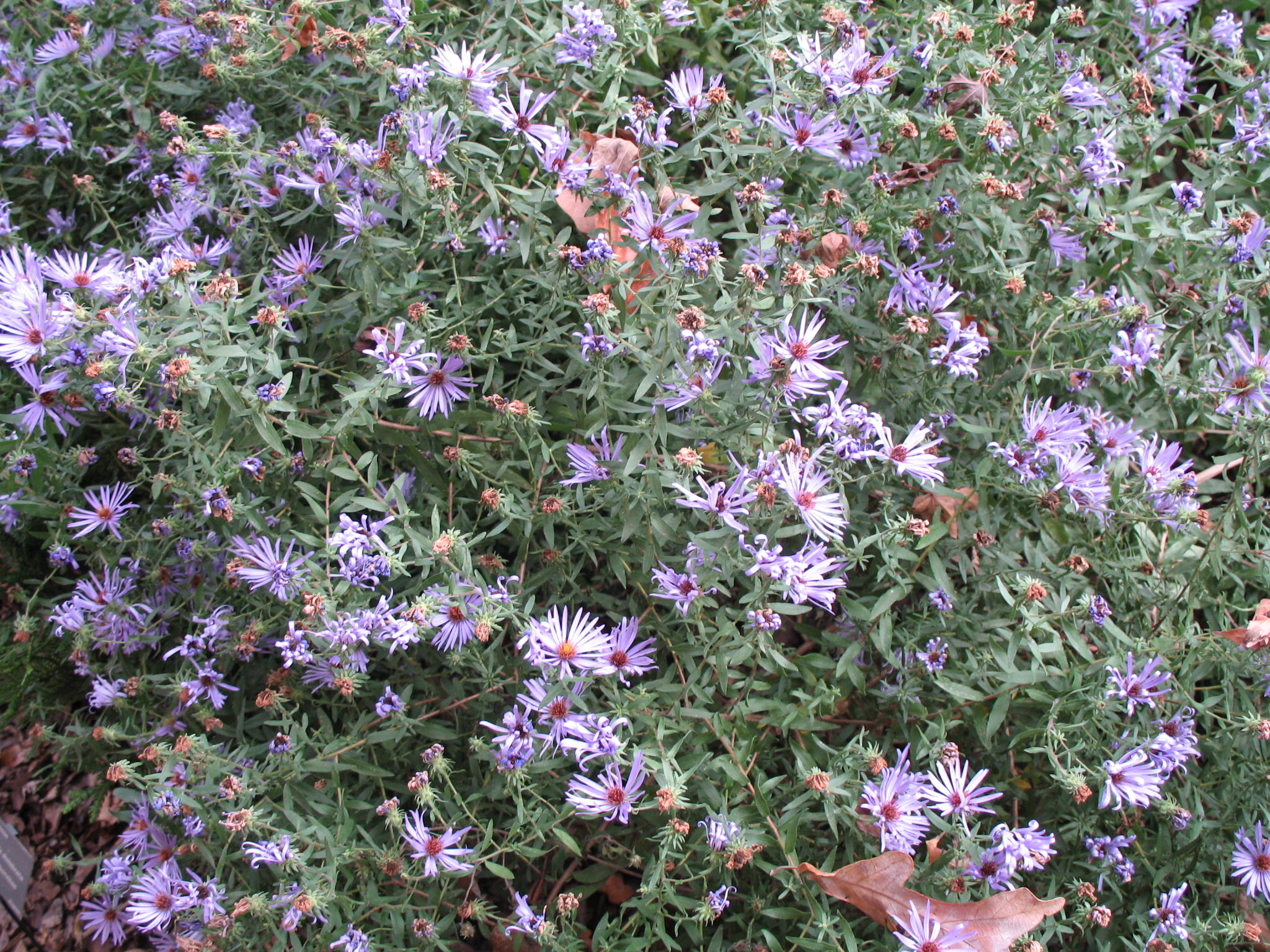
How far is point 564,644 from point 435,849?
1.69 ft

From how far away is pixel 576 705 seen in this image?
2148 mm

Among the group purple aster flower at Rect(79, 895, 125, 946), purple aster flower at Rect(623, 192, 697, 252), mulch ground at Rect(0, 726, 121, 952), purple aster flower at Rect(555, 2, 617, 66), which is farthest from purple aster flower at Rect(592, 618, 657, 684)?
mulch ground at Rect(0, 726, 121, 952)

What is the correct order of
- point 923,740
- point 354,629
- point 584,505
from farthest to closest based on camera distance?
point 584,505, point 923,740, point 354,629

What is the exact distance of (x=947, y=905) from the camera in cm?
204

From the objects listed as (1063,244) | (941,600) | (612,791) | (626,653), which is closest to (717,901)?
(612,791)

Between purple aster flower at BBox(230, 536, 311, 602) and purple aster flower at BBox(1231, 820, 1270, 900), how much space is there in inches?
88.7

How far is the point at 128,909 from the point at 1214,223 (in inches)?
129

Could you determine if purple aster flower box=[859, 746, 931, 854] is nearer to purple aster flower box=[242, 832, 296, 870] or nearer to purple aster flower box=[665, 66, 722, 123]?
purple aster flower box=[242, 832, 296, 870]

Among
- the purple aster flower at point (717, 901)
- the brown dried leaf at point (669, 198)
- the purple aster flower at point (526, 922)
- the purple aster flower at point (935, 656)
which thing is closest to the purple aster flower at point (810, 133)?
the brown dried leaf at point (669, 198)

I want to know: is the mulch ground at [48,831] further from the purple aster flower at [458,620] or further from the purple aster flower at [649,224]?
the purple aster flower at [649,224]

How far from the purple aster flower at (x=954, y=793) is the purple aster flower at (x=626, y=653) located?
0.66 meters

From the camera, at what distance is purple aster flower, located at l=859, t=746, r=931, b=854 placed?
2031 millimetres

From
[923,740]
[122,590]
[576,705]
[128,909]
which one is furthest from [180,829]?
[923,740]

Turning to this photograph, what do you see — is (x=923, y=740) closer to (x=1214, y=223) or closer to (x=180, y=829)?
(x=1214, y=223)
